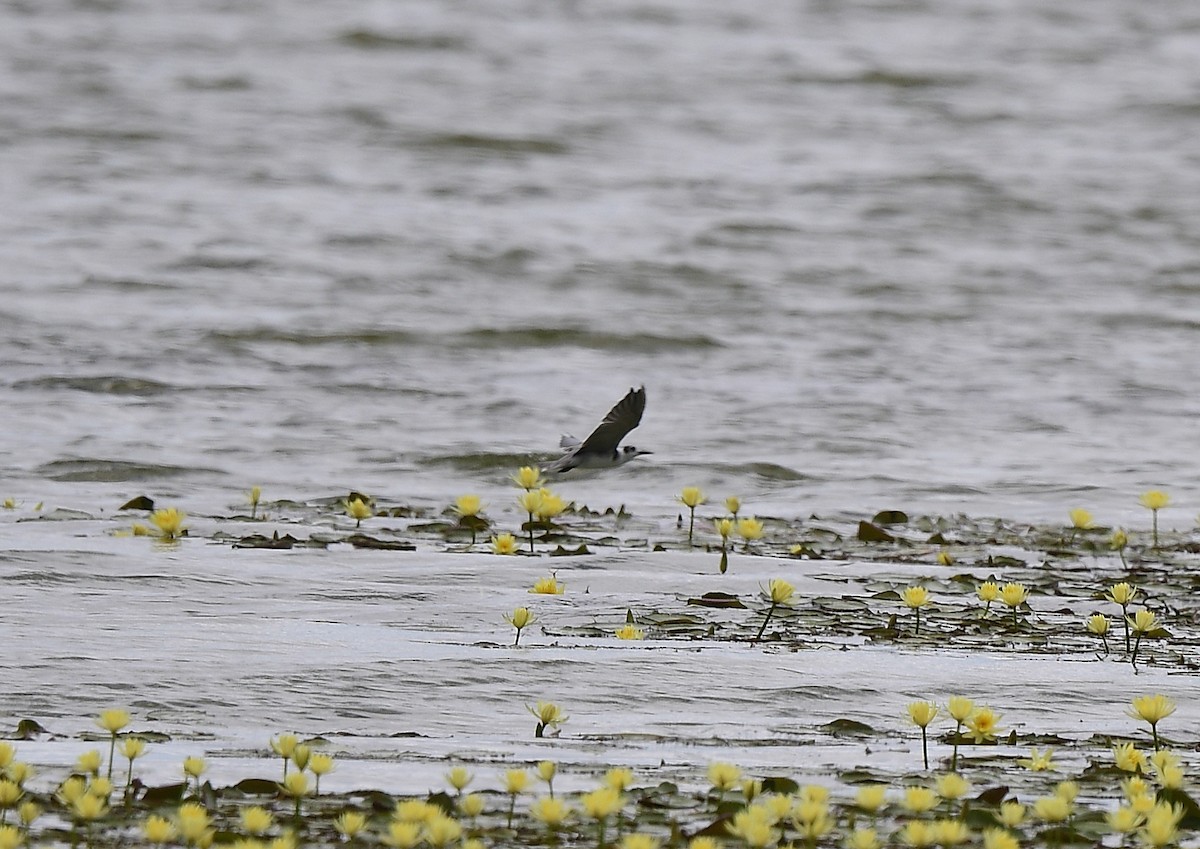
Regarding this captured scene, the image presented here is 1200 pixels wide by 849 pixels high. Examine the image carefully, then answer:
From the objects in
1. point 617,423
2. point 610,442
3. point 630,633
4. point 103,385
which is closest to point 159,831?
point 630,633

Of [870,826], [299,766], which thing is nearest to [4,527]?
[299,766]

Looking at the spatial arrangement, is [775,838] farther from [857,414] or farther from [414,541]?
[857,414]

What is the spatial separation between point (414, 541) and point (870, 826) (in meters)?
2.85

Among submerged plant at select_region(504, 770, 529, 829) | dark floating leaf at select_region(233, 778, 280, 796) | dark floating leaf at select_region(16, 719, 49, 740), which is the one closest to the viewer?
submerged plant at select_region(504, 770, 529, 829)

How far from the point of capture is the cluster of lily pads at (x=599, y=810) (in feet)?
7.72

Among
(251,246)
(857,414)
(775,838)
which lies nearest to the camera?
(775,838)

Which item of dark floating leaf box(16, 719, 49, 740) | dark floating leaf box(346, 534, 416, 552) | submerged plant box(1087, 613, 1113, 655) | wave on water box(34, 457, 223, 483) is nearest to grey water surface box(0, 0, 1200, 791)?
wave on water box(34, 457, 223, 483)

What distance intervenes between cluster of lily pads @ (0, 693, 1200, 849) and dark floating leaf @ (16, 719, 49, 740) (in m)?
0.22

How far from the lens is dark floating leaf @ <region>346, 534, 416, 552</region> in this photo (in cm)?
507

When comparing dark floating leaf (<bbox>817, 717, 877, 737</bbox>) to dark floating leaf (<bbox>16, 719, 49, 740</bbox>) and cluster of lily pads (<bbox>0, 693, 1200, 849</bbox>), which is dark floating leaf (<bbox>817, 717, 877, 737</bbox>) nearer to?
cluster of lily pads (<bbox>0, 693, 1200, 849</bbox>)

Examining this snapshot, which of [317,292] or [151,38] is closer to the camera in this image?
[317,292]

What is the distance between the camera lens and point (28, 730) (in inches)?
118

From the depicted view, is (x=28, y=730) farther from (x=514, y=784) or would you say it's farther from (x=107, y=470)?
(x=107, y=470)

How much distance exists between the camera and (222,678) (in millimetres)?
3396
